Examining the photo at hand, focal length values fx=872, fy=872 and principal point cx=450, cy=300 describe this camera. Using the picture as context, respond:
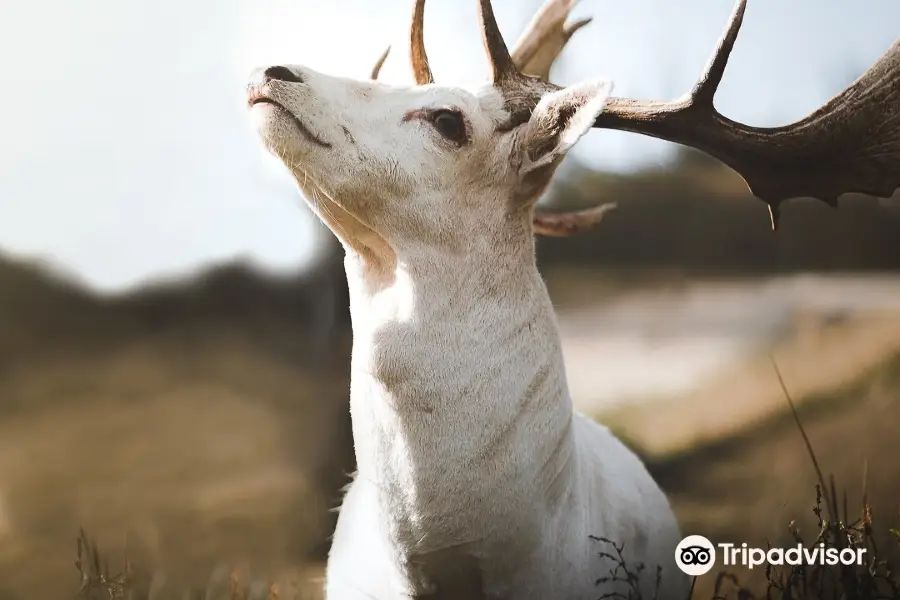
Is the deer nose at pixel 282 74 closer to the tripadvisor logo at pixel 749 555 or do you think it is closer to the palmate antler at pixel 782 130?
the palmate antler at pixel 782 130

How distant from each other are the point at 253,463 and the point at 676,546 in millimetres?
911

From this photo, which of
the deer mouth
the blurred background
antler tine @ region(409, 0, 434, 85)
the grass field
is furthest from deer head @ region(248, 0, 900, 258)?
the grass field

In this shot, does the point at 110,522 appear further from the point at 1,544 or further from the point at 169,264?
the point at 169,264

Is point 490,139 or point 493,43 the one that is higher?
point 493,43

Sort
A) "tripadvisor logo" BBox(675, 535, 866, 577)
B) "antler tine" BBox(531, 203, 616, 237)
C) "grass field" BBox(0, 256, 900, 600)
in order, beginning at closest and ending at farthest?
1. "tripadvisor logo" BBox(675, 535, 866, 577)
2. "antler tine" BBox(531, 203, 616, 237)
3. "grass field" BBox(0, 256, 900, 600)

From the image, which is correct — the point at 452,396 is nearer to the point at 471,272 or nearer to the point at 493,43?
the point at 471,272

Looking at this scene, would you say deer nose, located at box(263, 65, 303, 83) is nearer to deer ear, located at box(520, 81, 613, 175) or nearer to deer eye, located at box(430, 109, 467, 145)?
deer eye, located at box(430, 109, 467, 145)

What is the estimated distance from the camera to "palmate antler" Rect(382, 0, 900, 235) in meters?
1.31

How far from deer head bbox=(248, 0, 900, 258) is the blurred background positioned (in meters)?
0.55

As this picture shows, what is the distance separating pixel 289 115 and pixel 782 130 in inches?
29.8

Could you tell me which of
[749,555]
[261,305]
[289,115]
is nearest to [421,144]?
[289,115]

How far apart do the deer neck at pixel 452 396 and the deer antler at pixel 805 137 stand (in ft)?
1.03

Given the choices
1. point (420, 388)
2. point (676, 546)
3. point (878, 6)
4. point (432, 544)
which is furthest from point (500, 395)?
point (878, 6)

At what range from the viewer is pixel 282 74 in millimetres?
1203
